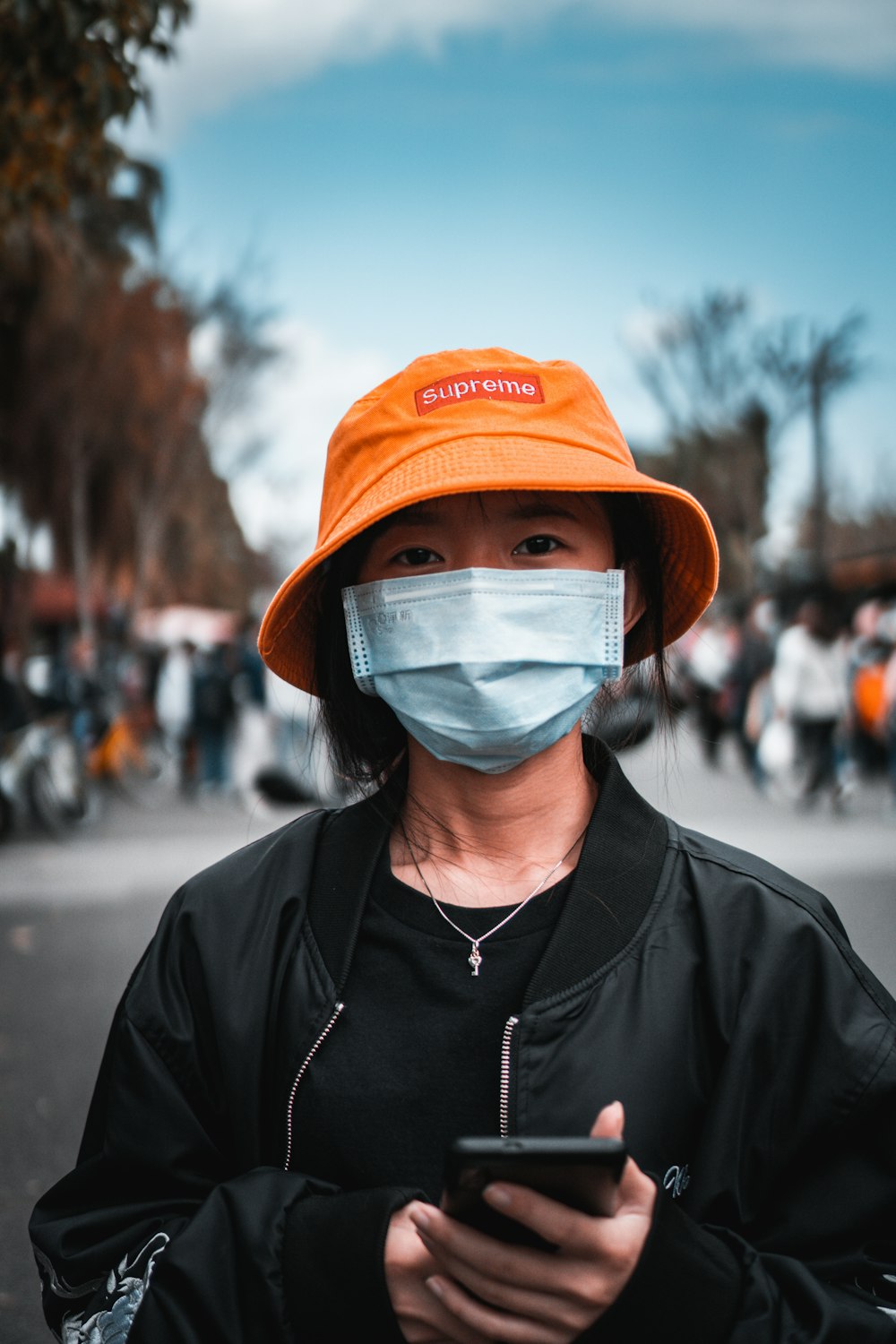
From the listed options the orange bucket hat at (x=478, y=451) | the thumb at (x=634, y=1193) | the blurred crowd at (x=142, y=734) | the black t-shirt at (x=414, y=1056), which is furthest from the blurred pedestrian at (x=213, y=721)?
the thumb at (x=634, y=1193)

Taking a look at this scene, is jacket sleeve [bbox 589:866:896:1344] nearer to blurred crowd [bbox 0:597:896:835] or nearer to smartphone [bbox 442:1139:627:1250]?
smartphone [bbox 442:1139:627:1250]

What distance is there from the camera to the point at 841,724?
449 inches

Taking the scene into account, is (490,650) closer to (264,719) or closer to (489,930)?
(489,930)

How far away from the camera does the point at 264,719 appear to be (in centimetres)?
1406

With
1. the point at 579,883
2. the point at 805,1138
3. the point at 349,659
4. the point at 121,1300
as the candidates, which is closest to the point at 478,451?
the point at 349,659

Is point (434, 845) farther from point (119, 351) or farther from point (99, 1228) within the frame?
point (119, 351)

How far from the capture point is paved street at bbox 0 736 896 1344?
3889 millimetres

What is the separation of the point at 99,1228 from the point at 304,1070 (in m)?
0.30

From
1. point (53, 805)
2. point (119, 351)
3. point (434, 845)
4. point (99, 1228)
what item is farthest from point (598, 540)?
point (119, 351)

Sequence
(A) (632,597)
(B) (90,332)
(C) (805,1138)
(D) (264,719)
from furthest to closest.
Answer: (B) (90,332) < (D) (264,719) < (A) (632,597) < (C) (805,1138)

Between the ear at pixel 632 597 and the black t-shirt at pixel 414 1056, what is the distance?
43cm

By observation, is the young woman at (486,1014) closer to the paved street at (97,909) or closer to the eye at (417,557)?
the eye at (417,557)

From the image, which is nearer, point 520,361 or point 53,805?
point 520,361

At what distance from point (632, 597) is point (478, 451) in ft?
1.17
